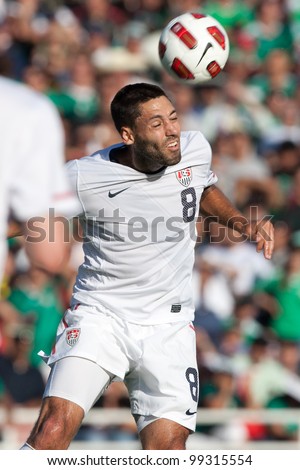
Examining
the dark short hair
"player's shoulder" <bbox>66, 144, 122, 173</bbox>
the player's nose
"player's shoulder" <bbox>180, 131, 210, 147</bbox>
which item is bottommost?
"player's shoulder" <bbox>66, 144, 122, 173</bbox>

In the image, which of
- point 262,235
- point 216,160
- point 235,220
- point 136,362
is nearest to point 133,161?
point 235,220

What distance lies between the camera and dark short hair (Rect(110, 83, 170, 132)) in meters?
6.42

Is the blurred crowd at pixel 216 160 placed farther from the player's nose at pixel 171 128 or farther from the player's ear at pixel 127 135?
the player's nose at pixel 171 128

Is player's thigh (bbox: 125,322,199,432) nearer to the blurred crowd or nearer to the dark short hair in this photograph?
the dark short hair

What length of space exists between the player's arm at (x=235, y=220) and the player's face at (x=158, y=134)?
540mm

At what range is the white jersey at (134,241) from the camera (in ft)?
20.9

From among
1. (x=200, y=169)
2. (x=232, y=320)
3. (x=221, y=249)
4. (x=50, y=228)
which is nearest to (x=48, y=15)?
(x=221, y=249)

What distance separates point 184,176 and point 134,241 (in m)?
0.59

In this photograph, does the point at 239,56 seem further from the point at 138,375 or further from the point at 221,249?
the point at 138,375

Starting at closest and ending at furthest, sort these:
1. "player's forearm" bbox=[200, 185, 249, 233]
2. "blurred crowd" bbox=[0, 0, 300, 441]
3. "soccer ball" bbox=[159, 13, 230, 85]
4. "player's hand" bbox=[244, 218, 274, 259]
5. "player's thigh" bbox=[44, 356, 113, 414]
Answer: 1. "player's thigh" bbox=[44, 356, 113, 414]
2. "player's hand" bbox=[244, 218, 274, 259]
3. "player's forearm" bbox=[200, 185, 249, 233]
4. "soccer ball" bbox=[159, 13, 230, 85]
5. "blurred crowd" bbox=[0, 0, 300, 441]

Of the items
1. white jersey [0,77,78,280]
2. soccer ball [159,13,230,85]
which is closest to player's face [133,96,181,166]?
soccer ball [159,13,230,85]

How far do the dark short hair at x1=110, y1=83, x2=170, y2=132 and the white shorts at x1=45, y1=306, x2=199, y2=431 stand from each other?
4.36 ft

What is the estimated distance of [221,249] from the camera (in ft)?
37.6

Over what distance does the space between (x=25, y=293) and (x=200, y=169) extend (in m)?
4.34
